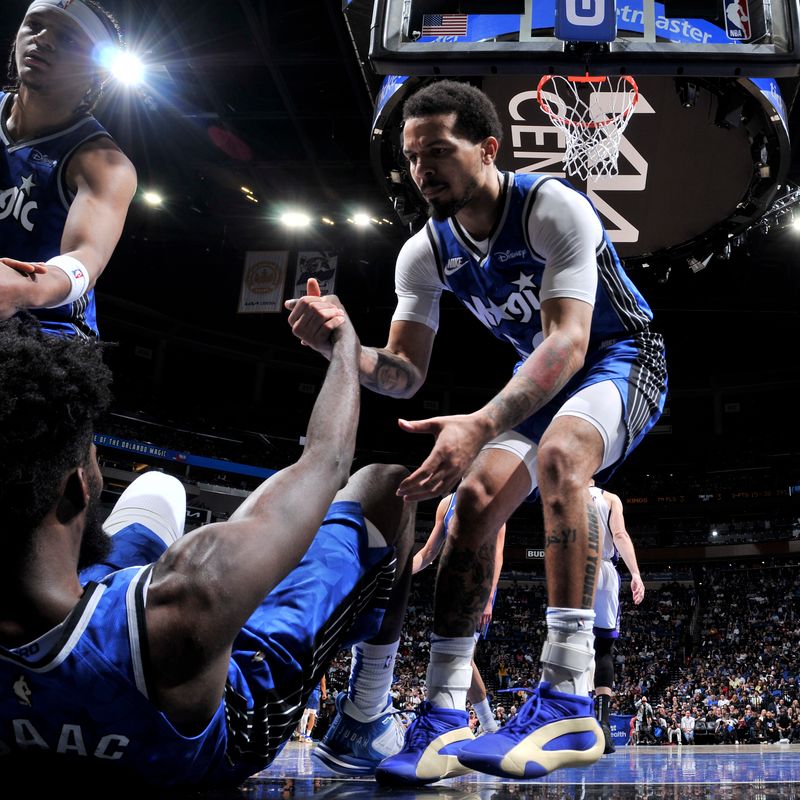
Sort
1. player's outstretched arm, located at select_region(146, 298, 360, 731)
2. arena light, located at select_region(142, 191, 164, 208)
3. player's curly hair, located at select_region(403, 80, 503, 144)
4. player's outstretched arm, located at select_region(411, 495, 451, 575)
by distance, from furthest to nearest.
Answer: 1. arena light, located at select_region(142, 191, 164, 208)
2. player's outstretched arm, located at select_region(411, 495, 451, 575)
3. player's curly hair, located at select_region(403, 80, 503, 144)
4. player's outstretched arm, located at select_region(146, 298, 360, 731)

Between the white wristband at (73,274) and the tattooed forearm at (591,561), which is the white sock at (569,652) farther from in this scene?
the white wristband at (73,274)

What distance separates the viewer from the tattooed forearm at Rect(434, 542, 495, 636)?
2.66m

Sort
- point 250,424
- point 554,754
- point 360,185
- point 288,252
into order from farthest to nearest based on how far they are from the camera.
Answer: point 250,424, point 288,252, point 360,185, point 554,754

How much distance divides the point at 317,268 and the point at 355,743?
56.2 feet

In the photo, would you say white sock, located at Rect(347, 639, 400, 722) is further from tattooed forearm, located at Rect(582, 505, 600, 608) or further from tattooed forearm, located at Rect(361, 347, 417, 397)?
tattooed forearm, located at Rect(361, 347, 417, 397)

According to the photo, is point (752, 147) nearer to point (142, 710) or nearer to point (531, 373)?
point (531, 373)

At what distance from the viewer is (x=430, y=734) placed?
7.70ft

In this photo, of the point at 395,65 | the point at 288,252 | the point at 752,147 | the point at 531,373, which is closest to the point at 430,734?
the point at 531,373

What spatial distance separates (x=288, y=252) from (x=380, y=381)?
1681 cm

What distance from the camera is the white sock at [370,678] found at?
8.28 ft

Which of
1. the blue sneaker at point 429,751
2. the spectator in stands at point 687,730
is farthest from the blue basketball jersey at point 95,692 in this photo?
the spectator in stands at point 687,730

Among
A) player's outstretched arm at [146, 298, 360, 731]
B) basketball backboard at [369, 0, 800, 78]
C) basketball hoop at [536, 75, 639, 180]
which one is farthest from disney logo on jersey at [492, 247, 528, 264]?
basketball hoop at [536, 75, 639, 180]

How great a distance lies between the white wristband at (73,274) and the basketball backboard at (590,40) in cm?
247

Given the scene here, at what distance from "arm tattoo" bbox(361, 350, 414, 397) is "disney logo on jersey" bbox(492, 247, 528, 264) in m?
0.56
